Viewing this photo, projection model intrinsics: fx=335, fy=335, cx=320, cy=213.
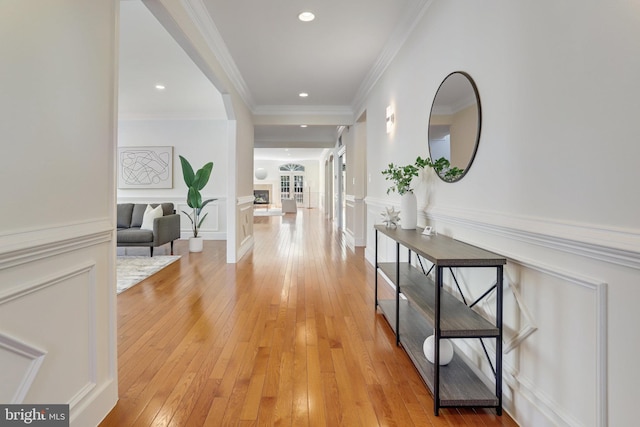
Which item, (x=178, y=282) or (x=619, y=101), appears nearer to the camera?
(x=619, y=101)

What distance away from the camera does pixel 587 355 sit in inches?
45.1

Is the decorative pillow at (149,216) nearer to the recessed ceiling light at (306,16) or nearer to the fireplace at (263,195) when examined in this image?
the recessed ceiling light at (306,16)

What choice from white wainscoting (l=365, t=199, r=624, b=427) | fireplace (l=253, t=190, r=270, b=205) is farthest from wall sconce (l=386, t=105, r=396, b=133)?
fireplace (l=253, t=190, r=270, b=205)

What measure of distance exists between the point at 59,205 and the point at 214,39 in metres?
2.58

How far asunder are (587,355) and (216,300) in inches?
108

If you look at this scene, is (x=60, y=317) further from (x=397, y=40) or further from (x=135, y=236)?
(x=135, y=236)

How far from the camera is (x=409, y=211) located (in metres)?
→ 2.49

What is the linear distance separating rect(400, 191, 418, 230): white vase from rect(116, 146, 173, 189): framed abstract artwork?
573 centimetres

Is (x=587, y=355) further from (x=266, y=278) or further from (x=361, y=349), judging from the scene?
(x=266, y=278)

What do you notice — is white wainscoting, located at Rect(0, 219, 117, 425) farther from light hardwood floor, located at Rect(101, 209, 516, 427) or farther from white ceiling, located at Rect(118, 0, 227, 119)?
white ceiling, located at Rect(118, 0, 227, 119)

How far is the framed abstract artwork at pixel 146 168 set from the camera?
681 centimetres

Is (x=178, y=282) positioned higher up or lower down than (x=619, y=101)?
lower down

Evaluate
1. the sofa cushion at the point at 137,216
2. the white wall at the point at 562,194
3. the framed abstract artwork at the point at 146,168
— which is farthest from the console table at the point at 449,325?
the framed abstract artwork at the point at 146,168

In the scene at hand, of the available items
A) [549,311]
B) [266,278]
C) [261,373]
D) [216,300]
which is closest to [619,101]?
[549,311]
